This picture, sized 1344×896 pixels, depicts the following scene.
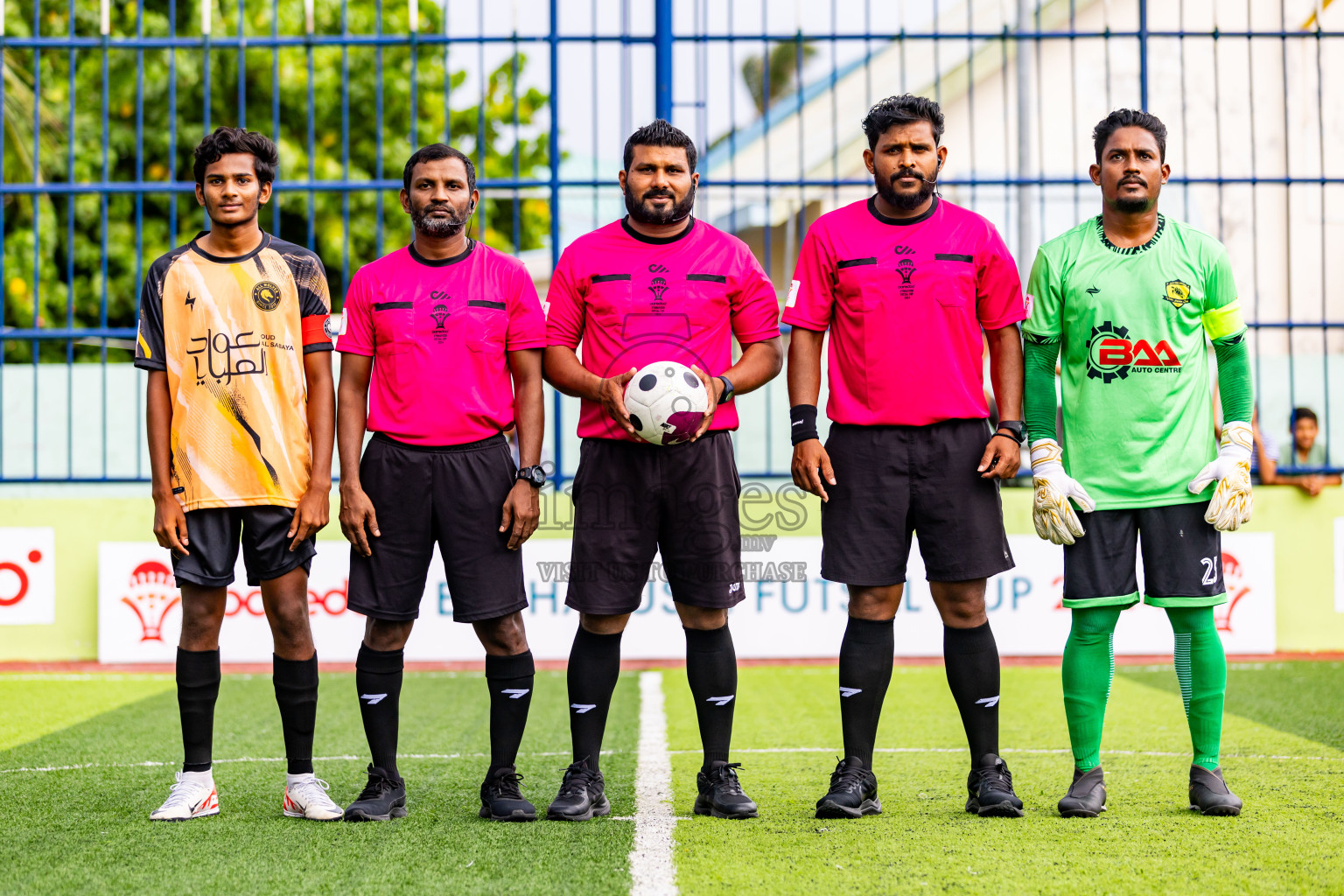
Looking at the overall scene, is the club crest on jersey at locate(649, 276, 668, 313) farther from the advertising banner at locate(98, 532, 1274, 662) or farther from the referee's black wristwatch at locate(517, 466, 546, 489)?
the advertising banner at locate(98, 532, 1274, 662)

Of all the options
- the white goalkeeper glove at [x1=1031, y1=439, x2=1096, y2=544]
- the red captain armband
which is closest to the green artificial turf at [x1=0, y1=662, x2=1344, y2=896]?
the white goalkeeper glove at [x1=1031, y1=439, x2=1096, y2=544]

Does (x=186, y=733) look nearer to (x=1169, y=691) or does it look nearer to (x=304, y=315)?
(x=304, y=315)

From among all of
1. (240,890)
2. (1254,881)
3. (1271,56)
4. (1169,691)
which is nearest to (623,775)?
(240,890)

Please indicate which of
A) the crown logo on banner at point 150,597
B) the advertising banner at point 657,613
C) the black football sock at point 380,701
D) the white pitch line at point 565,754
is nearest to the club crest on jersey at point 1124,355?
the white pitch line at point 565,754

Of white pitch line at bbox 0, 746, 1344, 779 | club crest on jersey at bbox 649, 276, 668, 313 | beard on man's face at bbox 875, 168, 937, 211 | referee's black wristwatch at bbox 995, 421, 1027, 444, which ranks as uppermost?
beard on man's face at bbox 875, 168, 937, 211

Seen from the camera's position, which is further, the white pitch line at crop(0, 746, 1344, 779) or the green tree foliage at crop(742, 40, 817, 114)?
the green tree foliage at crop(742, 40, 817, 114)

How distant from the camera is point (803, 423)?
12.4 feet

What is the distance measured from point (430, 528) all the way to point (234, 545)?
1.95ft

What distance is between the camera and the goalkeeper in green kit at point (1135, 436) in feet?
12.1

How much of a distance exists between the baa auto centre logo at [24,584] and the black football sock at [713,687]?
626cm

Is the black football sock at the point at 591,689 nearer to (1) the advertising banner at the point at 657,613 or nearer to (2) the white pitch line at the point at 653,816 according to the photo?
(2) the white pitch line at the point at 653,816

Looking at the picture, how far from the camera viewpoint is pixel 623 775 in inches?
171

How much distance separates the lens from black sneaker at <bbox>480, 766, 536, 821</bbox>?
3.60 metres

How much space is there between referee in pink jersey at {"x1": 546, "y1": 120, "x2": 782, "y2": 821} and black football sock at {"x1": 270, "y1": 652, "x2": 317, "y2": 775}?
30.6 inches
